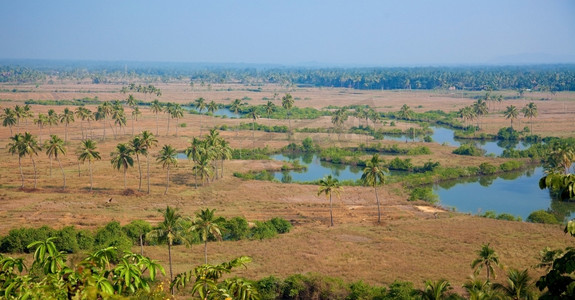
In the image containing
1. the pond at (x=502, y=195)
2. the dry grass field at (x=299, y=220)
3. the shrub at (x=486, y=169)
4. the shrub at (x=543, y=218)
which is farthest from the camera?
the shrub at (x=486, y=169)

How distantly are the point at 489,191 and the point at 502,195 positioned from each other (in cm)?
268

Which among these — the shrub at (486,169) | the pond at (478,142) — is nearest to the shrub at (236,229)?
the shrub at (486,169)

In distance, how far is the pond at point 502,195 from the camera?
6668 cm

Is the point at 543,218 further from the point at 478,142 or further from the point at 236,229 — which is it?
the point at 478,142

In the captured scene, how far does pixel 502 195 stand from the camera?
242ft

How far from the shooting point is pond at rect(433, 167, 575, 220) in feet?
219

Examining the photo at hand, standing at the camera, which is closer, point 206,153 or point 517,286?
point 517,286

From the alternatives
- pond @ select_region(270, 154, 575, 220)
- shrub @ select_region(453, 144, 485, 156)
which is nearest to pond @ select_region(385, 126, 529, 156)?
shrub @ select_region(453, 144, 485, 156)

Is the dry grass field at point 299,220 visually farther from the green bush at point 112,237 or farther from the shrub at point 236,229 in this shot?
the green bush at point 112,237

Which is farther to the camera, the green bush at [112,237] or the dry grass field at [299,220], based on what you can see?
the green bush at [112,237]

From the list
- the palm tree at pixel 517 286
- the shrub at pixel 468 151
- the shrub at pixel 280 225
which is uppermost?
the palm tree at pixel 517 286

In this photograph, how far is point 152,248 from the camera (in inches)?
1874

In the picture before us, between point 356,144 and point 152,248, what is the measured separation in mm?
69907

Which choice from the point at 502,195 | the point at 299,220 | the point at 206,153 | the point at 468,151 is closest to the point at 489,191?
the point at 502,195
